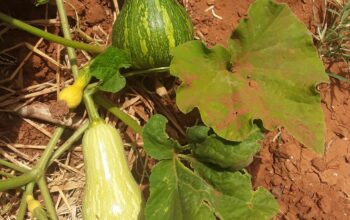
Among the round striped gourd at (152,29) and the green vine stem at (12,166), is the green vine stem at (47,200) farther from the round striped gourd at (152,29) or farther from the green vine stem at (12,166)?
the round striped gourd at (152,29)

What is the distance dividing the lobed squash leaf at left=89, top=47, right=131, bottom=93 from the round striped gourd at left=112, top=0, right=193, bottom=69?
8cm

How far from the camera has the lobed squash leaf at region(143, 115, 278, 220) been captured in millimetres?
1844

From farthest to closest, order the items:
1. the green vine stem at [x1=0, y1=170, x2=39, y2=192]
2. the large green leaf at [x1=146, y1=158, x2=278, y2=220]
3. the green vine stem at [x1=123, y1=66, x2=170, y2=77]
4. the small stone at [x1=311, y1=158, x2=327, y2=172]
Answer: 1. the small stone at [x1=311, y1=158, x2=327, y2=172]
2. the green vine stem at [x1=123, y1=66, x2=170, y2=77]
3. the green vine stem at [x1=0, y1=170, x2=39, y2=192]
4. the large green leaf at [x1=146, y1=158, x2=278, y2=220]

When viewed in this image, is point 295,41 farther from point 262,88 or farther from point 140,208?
point 140,208

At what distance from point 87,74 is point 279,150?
3.02ft

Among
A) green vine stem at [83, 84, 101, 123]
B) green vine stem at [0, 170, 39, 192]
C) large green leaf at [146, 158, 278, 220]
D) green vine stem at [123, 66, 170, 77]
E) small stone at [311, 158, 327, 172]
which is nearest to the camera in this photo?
large green leaf at [146, 158, 278, 220]

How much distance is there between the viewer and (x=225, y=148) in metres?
1.88

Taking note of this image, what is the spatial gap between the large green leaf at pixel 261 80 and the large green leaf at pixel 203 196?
186 millimetres

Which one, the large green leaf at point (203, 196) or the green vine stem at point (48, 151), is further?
the green vine stem at point (48, 151)

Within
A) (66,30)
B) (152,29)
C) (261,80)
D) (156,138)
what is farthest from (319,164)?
(66,30)

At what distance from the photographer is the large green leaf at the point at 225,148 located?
1874 mm

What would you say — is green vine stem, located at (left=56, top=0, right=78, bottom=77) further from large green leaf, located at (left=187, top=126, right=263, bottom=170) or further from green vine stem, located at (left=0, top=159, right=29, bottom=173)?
large green leaf, located at (left=187, top=126, right=263, bottom=170)

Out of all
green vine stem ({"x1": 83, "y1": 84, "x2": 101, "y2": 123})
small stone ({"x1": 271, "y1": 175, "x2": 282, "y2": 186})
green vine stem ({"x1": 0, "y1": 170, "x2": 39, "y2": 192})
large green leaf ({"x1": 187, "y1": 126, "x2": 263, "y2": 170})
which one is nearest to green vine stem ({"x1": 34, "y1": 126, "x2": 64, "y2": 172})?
green vine stem ({"x1": 0, "y1": 170, "x2": 39, "y2": 192})

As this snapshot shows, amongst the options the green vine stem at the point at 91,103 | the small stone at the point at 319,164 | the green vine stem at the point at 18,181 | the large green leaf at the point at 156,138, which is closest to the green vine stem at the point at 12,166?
the green vine stem at the point at 18,181
